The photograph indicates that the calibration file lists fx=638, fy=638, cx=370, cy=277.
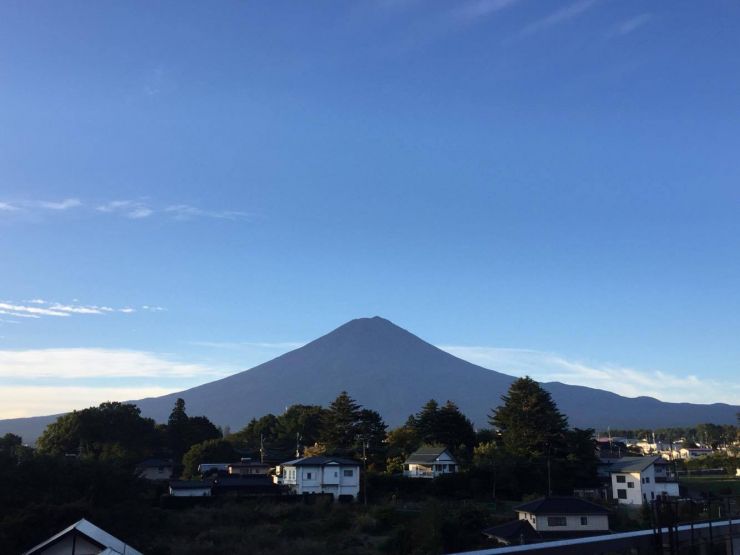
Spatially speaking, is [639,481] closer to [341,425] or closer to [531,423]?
[531,423]

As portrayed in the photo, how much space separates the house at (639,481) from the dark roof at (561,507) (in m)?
9.13

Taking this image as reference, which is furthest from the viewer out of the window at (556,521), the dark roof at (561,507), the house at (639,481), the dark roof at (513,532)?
the house at (639,481)

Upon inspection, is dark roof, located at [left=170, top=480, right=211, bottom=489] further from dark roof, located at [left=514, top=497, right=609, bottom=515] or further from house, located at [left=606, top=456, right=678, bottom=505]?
house, located at [left=606, top=456, right=678, bottom=505]

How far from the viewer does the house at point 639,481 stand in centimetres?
3038

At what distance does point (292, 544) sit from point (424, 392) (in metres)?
172

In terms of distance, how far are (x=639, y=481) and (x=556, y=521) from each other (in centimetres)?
1138

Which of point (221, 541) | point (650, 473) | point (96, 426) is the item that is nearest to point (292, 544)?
point (221, 541)

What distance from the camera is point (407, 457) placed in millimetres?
38812

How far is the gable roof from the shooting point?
30.7 metres

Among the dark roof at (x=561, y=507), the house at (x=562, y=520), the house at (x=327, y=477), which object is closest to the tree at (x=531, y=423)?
the house at (x=327, y=477)

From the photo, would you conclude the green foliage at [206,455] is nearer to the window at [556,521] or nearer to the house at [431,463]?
the house at [431,463]

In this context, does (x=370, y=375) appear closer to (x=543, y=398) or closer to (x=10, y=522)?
(x=543, y=398)

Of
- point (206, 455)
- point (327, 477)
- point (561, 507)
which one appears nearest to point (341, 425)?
point (327, 477)

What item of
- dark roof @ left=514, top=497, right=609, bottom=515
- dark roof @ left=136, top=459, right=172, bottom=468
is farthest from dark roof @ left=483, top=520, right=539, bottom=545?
dark roof @ left=136, top=459, right=172, bottom=468
